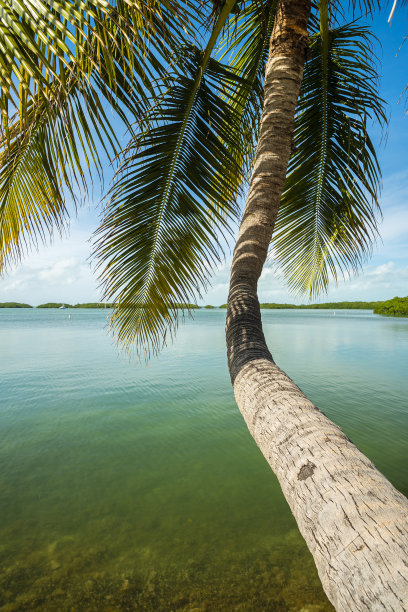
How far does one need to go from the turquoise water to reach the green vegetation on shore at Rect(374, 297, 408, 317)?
44121 millimetres

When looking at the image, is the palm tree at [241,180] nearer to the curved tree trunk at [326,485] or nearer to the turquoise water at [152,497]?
the curved tree trunk at [326,485]

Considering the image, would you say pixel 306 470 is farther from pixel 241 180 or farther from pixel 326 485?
pixel 241 180

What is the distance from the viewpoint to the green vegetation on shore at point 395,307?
45844 mm

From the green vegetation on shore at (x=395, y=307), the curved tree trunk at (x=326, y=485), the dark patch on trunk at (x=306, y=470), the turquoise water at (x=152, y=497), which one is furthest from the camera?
the green vegetation on shore at (x=395, y=307)

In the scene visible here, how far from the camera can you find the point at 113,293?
10.4ft

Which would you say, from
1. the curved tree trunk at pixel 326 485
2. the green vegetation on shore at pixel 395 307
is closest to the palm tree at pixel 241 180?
the curved tree trunk at pixel 326 485

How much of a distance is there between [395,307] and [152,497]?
5371cm

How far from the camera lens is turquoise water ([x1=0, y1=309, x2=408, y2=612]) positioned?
2326 millimetres

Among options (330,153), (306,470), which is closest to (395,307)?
(330,153)

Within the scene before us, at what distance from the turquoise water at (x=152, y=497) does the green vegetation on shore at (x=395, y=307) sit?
44.1 m

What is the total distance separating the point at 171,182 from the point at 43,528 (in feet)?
10.8

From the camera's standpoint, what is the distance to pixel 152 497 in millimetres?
3455

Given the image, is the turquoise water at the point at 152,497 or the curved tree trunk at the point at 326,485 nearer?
the curved tree trunk at the point at 326,485

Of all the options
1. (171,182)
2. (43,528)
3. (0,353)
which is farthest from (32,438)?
(0,353)
